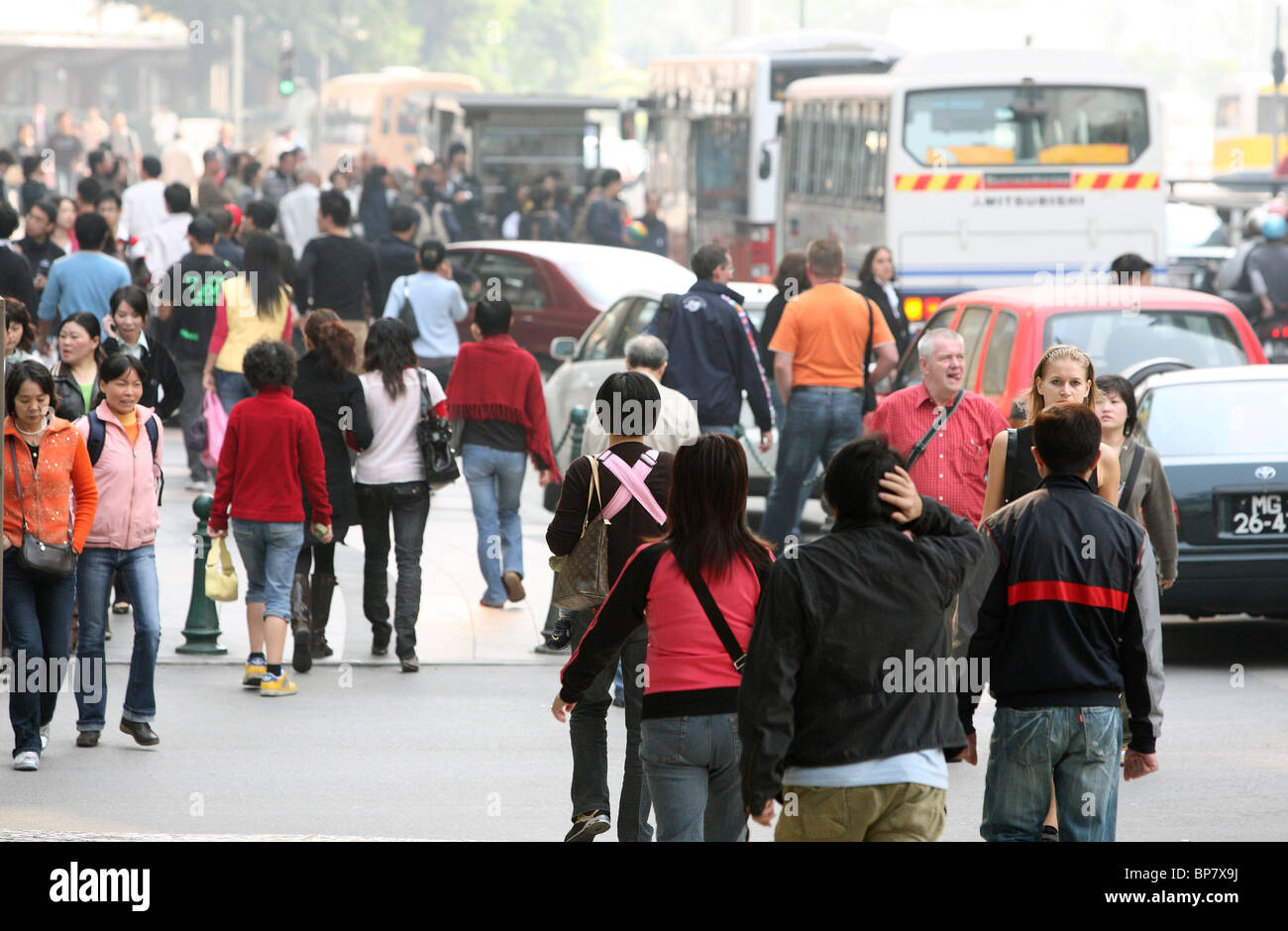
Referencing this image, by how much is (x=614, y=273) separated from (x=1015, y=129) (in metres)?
5.35

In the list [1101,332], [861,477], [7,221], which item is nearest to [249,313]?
[7,221]

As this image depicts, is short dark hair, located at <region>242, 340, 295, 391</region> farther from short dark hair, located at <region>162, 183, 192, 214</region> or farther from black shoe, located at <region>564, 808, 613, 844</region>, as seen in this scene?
short dark hair, located at <region>162, 183, 192, 214</region>

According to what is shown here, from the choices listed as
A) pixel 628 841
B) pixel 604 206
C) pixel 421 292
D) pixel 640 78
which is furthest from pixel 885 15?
pixel 628 841

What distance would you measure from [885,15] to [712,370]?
4467 inches

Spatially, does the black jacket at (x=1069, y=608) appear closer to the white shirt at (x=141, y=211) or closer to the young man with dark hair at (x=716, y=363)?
the young man with dark hair at (x=716, y=363)

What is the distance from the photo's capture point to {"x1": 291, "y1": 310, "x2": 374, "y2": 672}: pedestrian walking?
952cm

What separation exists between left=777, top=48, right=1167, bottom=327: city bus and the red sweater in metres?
11.1

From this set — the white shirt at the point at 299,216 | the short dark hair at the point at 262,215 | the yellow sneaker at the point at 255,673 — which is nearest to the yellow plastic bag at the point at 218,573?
the yellow sneaker at the point at 255,673

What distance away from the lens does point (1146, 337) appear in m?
11.2

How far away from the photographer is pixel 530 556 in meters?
12.7

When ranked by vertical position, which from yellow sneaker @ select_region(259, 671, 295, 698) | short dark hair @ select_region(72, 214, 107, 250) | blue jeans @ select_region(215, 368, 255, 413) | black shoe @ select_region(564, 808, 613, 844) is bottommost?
yellow sneaker @ select_region(259, 671, 295, 698)

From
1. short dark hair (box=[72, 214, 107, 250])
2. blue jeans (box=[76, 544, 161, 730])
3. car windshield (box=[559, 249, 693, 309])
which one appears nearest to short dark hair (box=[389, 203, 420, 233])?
car windshield (box=[559, 249, 693, 309])

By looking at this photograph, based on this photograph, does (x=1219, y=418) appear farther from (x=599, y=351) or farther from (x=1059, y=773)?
(x=599, y=351)

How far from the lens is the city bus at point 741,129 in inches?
944
